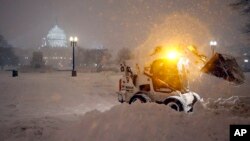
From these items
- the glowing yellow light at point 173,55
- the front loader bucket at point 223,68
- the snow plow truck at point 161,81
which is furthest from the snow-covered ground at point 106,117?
the glowing yellow light at point 173,55

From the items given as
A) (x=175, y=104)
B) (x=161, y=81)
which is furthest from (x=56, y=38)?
(x=175, y=104)

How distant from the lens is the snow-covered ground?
8.72m

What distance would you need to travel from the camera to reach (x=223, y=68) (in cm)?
1606

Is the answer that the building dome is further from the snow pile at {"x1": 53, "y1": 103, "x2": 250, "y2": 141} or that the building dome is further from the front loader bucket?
the snow pile at {"x1": 53, "y1": 103, "x2": 250, "y2": 141}

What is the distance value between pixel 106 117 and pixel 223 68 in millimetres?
8492

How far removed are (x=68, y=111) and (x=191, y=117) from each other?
773 centimetres

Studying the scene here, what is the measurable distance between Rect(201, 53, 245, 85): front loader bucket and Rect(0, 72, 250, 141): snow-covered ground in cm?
126

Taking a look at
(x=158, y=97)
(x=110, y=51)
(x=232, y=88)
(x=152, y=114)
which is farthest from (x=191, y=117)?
(x=110, y=51)

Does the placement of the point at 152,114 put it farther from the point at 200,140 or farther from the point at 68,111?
the point at 68,111

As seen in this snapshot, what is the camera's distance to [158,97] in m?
13.1

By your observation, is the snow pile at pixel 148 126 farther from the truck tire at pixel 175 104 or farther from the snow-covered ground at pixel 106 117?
the truck tire at pixel 175 104

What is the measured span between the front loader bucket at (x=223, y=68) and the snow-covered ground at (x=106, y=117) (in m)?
1.26

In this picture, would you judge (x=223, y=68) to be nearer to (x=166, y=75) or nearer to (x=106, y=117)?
(x=166, y=75)

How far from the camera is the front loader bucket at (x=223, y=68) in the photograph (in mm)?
15872
